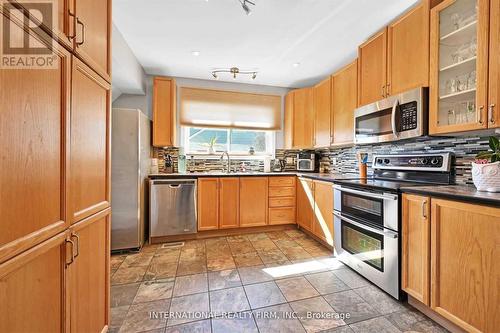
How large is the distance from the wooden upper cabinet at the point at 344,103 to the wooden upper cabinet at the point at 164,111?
2361 mm

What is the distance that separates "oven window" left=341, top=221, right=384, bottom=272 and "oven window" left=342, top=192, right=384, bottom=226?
122 mm

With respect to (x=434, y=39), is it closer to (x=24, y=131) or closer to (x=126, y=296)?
(x=24, y=131)

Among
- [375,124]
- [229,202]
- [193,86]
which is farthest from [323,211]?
[193,86]

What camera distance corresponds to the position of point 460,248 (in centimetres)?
132

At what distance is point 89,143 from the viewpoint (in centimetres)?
110

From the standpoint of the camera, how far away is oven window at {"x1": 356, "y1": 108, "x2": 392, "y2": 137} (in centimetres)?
212

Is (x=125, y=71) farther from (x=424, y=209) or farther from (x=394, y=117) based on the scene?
(x=424, y=209)

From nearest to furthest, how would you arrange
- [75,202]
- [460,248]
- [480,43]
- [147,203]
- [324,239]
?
1. [75,202]
2. [460,248]
3. [480,43]
4. [324,239]
5. [147,203]

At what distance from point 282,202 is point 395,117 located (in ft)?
6.46

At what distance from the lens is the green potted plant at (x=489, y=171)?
137 cm

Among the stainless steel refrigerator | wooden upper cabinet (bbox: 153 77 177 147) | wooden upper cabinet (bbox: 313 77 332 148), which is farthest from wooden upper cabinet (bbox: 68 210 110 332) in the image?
wooden upper cabinet (bbox: 313 77 332 148)

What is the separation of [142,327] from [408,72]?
2.86 meters

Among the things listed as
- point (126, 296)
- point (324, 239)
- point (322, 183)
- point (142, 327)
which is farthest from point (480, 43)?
point (126, 296)

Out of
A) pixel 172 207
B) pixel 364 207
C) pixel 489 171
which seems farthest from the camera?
pixel 172 207
